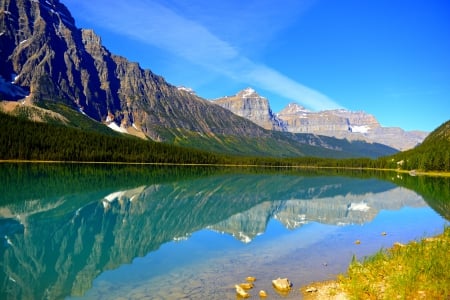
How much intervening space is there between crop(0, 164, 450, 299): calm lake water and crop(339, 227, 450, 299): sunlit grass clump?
2.78m

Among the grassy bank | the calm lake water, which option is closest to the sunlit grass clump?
the grassy bank

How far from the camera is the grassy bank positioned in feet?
58.2

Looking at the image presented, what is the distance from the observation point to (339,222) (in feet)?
164

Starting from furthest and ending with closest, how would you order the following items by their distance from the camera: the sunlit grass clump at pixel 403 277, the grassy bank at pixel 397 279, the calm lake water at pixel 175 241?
the calm lake water at pixel 175 241 < the grassy bank at pixel 397 279 < the sunlit grass clump at pixel 403 277

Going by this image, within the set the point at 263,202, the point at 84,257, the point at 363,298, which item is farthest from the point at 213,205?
the point at 363,298

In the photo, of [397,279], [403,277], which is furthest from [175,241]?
[403,277]

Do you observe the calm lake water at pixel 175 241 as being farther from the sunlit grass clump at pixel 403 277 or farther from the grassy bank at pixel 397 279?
the sunlit grass clump at pixel 403 277

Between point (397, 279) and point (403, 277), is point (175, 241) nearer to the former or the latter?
point (397, 279)

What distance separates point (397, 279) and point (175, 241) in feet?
70.4

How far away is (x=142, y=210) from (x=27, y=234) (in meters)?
20.2

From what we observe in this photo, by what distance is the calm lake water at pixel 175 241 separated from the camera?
22.2 m

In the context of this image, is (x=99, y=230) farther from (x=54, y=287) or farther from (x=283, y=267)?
(x=283, y=267)

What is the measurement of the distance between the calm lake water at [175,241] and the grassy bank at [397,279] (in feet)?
6.01

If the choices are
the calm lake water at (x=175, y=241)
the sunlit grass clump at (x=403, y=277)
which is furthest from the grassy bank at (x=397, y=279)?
the calm lake water at (x=175, y=241)
